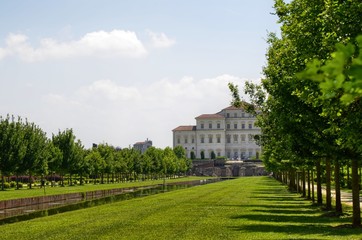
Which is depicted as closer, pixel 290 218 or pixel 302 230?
pixel 302 230

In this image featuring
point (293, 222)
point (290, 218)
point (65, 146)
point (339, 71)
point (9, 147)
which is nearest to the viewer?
point (339, 71)

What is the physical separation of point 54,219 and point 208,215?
352 inches

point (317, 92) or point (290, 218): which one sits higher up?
point (317, 92)

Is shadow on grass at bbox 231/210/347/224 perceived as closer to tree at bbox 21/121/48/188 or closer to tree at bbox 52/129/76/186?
tree at bbox 21/121/48/188

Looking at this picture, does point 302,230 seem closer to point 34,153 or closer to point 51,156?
point 34,153

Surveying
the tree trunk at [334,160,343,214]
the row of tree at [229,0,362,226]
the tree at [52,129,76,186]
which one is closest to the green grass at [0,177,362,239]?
the tree trunk at [334,160,343,214]

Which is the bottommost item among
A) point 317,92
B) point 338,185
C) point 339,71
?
point 338,185

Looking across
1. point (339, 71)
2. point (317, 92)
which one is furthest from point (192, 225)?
point (339, 71)

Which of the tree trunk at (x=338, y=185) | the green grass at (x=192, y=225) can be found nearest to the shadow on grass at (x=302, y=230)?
the green grass at (x=192, y=225)

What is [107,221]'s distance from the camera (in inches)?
1233

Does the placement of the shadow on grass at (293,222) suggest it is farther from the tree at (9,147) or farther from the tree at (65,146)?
the tree at (65,146)

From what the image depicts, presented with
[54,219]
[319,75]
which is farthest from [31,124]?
[319,75]

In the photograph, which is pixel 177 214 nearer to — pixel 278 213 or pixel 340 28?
pixel 278 213

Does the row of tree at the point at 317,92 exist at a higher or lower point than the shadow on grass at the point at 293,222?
higher
